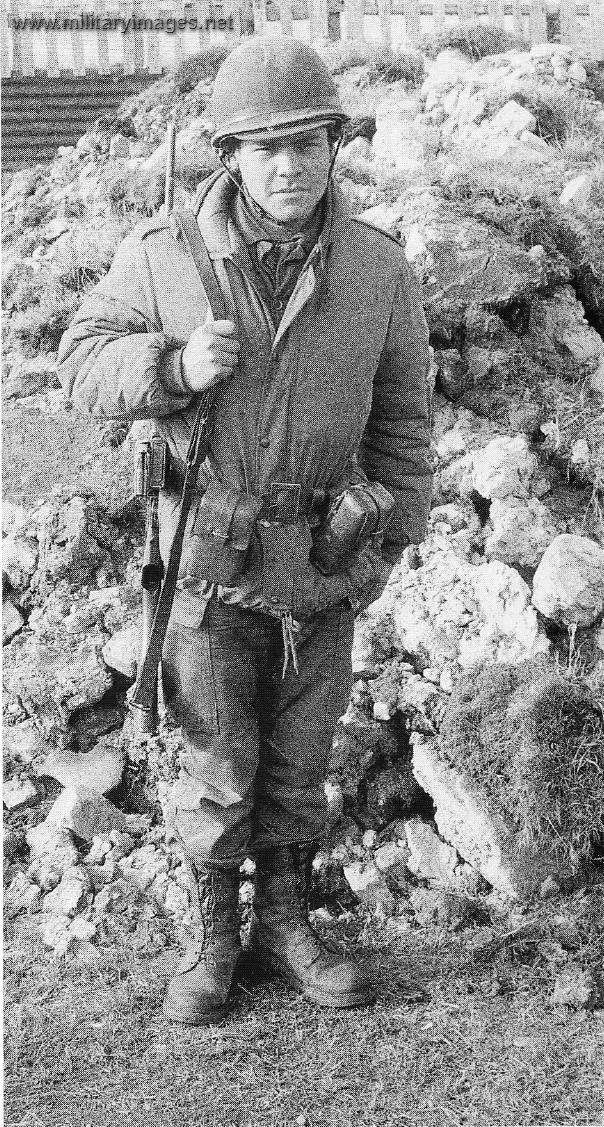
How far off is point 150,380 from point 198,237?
1.45ft

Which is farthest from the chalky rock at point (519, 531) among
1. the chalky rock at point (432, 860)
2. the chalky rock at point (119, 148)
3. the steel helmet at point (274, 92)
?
the chalky rock at point (119, 148)

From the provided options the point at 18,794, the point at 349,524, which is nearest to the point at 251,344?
the point at 349,524

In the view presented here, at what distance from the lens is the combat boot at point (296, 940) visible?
4.08 m

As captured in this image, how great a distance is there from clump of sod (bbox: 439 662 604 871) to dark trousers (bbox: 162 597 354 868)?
874mm

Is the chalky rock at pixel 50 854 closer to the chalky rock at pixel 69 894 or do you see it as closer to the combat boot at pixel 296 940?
the chalky rock at pixel 69 894

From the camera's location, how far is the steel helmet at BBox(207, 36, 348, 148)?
10.6 ft

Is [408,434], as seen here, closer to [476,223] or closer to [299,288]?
[299,288]

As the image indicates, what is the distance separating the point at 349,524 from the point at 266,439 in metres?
0.34

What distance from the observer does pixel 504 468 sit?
5656mm

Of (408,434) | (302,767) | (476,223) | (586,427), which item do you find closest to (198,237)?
(408,434)

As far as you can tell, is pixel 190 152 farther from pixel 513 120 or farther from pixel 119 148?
pixel 513 120

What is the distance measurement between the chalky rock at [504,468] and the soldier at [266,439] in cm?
172

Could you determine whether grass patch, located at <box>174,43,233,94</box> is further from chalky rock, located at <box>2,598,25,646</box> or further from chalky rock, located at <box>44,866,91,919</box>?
chalky rock, located at <box>44,866,91,919</box>

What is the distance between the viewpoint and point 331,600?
3.79m
